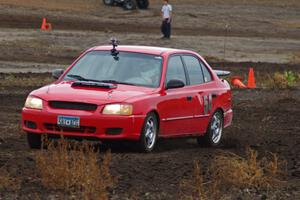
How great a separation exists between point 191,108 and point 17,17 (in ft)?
124

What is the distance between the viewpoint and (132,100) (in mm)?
13539

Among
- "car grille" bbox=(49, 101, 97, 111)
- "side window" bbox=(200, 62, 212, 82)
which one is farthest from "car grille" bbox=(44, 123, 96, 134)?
"side window" bbox=(200, 62, 212, 82)

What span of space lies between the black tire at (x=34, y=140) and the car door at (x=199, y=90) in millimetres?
2473

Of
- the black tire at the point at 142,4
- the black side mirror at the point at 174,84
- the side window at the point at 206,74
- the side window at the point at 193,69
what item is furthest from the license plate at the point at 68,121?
the black tire at the point at 142,4

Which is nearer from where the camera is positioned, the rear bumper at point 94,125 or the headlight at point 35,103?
the rear bumper at point 94,125

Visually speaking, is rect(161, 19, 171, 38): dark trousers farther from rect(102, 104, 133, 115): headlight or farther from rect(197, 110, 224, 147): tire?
rect(102, 104, 133, 115): headlight

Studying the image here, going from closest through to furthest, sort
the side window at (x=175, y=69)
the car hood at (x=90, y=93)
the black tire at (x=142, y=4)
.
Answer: the car hood at (x=90, y=93), the side window at (x=175, y=69), the black tire at (x=142, y=4)

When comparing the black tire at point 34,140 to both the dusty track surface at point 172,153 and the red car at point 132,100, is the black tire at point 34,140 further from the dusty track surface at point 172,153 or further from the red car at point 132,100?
the dusty track surface at point 172,153

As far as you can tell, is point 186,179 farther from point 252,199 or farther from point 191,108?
point 191,108

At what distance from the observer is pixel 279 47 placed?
4825 centimetres

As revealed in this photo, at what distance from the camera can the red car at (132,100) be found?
13.4 metres

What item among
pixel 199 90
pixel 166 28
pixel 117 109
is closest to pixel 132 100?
pixel 117 109

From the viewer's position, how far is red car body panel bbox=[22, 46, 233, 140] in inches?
526

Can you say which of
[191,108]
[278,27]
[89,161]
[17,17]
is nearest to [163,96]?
[191,108]
